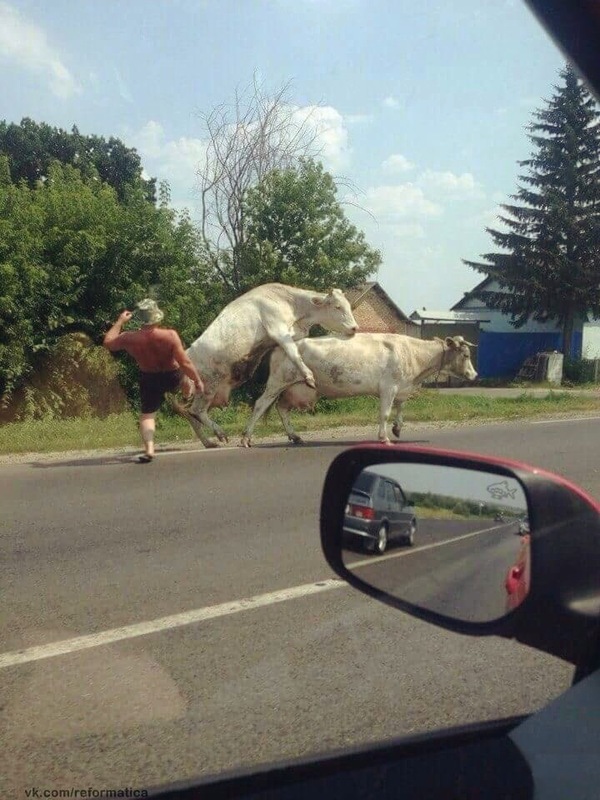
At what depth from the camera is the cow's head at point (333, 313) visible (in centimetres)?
1348

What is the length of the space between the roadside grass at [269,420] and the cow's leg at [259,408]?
0.96 meters

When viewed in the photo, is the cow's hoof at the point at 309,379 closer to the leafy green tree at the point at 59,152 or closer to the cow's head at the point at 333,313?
the cow's head at the point at 333,313

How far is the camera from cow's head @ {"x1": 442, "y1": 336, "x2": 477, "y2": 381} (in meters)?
14.4

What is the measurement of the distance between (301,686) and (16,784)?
1.31m

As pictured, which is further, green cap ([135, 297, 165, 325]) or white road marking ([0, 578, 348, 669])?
green cap ([135, 297, 165, 325])

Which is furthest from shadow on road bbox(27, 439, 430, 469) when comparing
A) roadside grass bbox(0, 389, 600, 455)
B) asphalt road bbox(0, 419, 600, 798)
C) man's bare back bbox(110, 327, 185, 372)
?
asphalt road bbox(0, 419, 600, 798)

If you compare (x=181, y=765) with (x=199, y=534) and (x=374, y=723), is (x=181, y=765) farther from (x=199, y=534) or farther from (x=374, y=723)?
(x=199, y=534)

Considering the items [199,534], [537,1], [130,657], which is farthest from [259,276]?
[537,1]

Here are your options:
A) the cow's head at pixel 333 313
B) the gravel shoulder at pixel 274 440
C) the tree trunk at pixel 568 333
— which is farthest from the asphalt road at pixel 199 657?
the tree trunk at pixel 568 333

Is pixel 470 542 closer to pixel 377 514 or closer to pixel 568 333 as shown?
pixel 377 514

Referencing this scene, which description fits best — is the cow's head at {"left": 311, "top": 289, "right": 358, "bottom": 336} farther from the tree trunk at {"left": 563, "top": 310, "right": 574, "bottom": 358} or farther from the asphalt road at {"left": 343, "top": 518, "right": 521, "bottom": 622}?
the tree trunk at {"left": 563, "top": 310, "right": 574, "bottom": 358}

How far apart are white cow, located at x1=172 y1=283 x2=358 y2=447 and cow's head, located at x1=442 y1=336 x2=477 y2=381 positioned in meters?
1.63

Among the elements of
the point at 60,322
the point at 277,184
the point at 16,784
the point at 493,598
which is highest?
the point at 277,184

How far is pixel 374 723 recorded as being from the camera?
3713 millimetres
